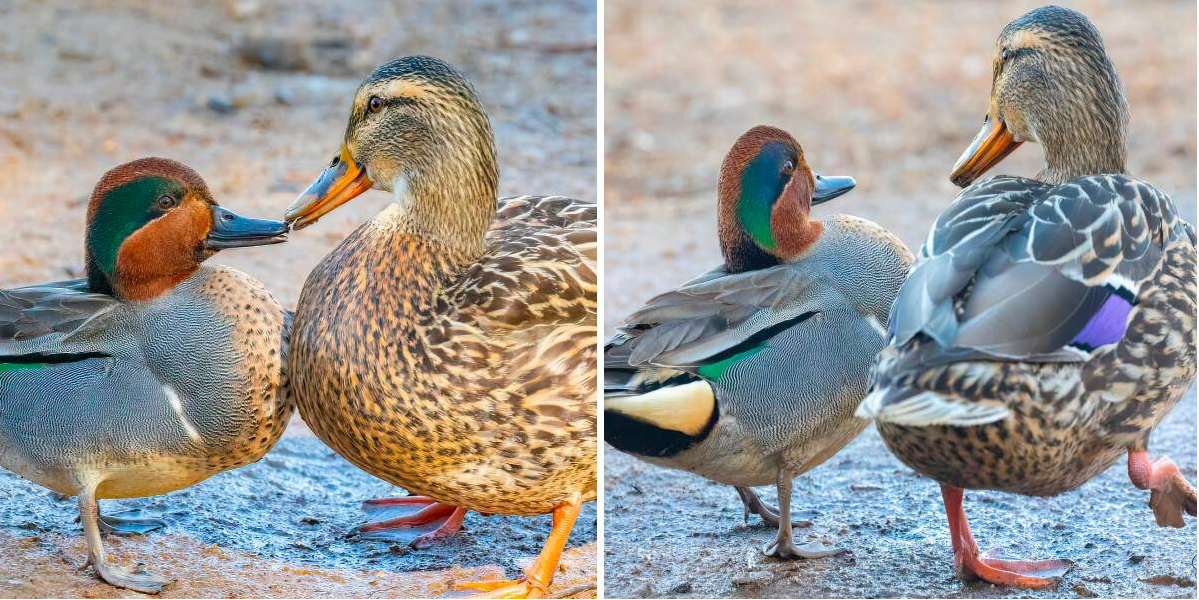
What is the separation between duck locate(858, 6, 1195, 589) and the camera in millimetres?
2822

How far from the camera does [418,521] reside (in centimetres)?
394

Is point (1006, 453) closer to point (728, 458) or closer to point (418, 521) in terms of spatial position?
point (728, 458)

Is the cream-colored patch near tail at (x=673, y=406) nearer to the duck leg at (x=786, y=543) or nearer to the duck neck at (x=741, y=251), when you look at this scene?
the duck leg at (x=786, y=543)

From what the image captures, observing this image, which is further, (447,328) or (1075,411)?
(447,328)

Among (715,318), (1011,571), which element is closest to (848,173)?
(1011,571)

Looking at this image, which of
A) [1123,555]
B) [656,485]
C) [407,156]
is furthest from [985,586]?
[407,156]

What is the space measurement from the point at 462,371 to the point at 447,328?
12cm

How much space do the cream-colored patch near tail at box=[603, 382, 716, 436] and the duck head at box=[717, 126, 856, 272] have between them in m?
0.43

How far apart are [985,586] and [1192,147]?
4865mm

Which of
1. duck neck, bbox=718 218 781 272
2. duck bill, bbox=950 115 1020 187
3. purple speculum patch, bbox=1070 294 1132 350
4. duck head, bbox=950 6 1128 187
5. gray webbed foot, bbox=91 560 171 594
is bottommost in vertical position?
gray webbed foot, bbox=91 560 171 594

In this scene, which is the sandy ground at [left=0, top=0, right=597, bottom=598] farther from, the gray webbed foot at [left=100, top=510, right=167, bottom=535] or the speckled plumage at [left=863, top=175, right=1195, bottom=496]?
the speckled plumage at [left=863, top=175, right=1195, bottom=496]

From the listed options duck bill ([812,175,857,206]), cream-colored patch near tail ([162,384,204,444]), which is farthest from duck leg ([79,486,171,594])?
duck bill ([812,175,857,206])

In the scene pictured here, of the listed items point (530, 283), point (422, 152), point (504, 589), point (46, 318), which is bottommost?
point (504, 589)

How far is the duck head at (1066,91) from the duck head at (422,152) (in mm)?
1419
